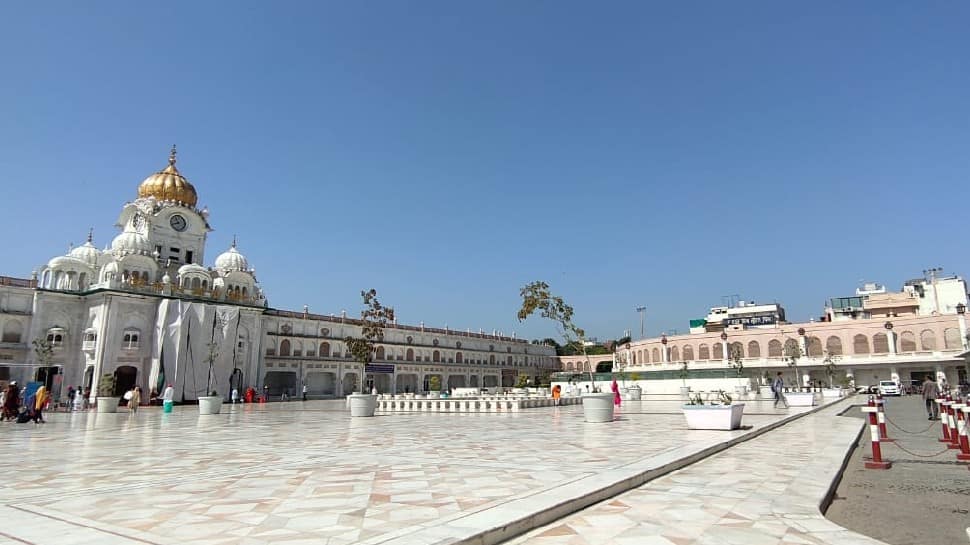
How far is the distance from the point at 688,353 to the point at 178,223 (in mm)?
53496

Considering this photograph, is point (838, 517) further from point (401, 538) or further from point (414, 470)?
point (414, 470)

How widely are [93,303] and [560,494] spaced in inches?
1627

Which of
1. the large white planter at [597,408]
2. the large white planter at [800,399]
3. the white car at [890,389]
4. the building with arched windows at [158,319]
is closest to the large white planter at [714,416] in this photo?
the large white planter at [597,408]

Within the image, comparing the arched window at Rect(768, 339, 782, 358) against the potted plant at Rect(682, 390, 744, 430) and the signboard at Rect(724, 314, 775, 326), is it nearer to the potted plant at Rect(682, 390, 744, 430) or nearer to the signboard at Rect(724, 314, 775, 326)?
the signboard at Rect(724, 314, 775, 326)

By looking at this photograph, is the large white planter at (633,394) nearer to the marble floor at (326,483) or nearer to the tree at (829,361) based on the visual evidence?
the marble floor at (326,483)

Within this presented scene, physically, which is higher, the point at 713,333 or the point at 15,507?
the point at 713,333

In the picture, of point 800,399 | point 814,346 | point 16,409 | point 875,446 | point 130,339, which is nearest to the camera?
point 875,446

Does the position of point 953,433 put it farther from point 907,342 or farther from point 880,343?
point 880,343

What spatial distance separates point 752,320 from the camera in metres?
76.8

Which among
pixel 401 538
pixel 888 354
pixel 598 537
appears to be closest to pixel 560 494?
pixel 598 537

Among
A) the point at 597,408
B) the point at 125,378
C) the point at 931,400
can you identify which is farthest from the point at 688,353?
the point at 125,378

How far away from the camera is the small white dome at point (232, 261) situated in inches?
1806

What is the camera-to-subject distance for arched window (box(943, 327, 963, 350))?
49.2 meters

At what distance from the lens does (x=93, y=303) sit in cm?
3722
